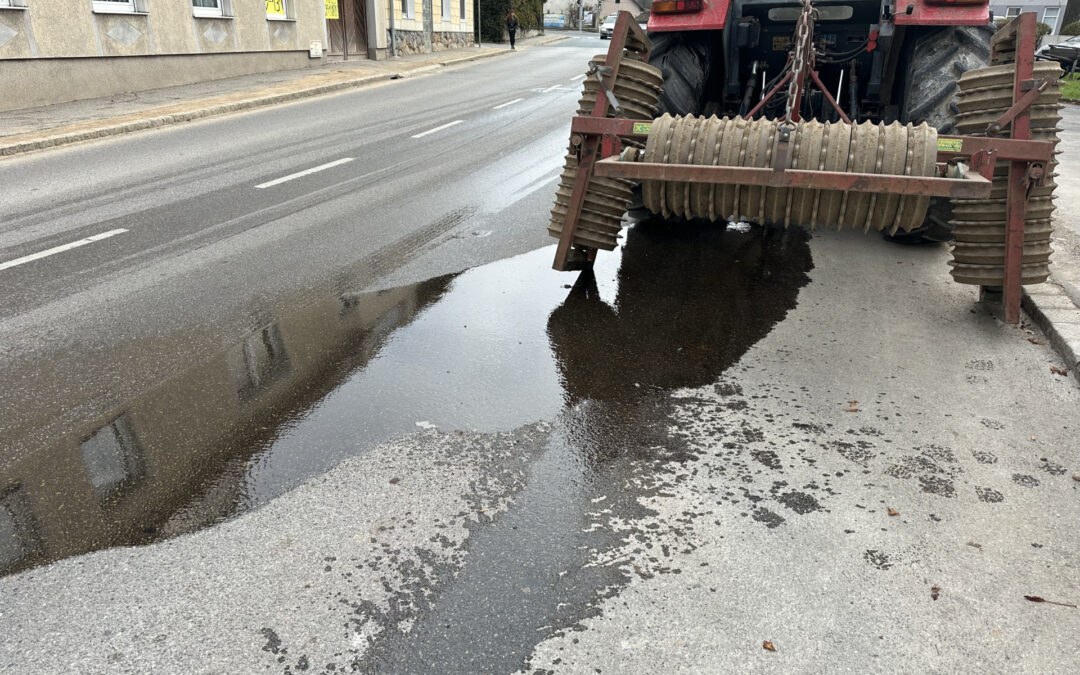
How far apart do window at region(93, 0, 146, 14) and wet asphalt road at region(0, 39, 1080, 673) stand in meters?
11.2

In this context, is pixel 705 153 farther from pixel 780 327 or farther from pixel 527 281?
pixel 527 281

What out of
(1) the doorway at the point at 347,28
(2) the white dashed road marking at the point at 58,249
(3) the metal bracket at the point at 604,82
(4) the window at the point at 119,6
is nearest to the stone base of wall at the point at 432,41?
(1) the doorway at the point at 347,28

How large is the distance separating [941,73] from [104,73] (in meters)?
15.7

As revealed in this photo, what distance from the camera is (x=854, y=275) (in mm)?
5758

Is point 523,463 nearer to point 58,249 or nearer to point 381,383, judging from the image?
point 381,383

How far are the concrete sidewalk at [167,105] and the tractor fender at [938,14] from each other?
1096 cm

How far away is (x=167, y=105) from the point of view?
48.2 feet

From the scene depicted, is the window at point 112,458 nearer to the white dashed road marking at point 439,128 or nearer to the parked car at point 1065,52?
the white dashed road marking at point 439,128

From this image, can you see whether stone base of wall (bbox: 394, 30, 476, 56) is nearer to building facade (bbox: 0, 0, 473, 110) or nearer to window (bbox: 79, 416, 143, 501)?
building facade (bbox: 0, 0, 473, 110)

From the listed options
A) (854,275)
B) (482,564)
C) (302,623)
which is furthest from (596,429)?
(854,275)

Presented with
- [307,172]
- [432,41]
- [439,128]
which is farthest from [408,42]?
[307,172]

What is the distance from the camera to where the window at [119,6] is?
15091mm

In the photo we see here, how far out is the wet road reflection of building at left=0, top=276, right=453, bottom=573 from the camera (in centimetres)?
282

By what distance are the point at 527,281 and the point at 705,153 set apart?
5.85ft
